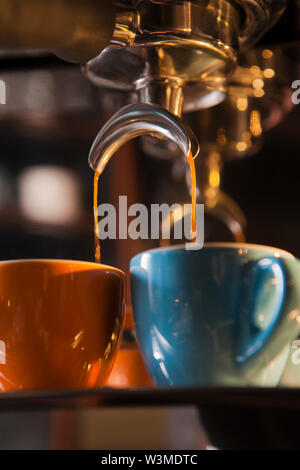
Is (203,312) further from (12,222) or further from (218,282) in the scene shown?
(12,222)

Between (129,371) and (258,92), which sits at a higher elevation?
(258,92)

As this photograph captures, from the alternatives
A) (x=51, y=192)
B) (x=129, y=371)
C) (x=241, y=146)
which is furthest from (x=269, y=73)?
(x=51, y=192)

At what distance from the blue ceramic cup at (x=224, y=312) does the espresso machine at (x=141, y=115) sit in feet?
0.22

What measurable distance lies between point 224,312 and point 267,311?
2 centimetres

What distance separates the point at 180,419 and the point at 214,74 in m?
0.26

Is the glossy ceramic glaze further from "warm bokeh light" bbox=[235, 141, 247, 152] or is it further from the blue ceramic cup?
"warm bokeh light" bbox=[235, 141, 247, 152]

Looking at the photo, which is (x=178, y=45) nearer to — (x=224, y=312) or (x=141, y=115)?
(x=141, y=115)

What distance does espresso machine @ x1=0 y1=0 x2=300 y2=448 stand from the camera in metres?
0.32

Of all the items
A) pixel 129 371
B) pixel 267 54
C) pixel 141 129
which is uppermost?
pixel 267 54

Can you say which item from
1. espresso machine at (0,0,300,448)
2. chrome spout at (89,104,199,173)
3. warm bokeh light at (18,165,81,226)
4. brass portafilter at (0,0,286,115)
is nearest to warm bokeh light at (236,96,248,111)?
espresso machine at (0,0,300,448)

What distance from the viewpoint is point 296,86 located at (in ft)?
1.93

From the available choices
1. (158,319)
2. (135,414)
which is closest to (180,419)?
(135,414)

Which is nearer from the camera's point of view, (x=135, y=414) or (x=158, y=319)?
(x=135, y=414)

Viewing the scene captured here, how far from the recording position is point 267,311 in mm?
294
